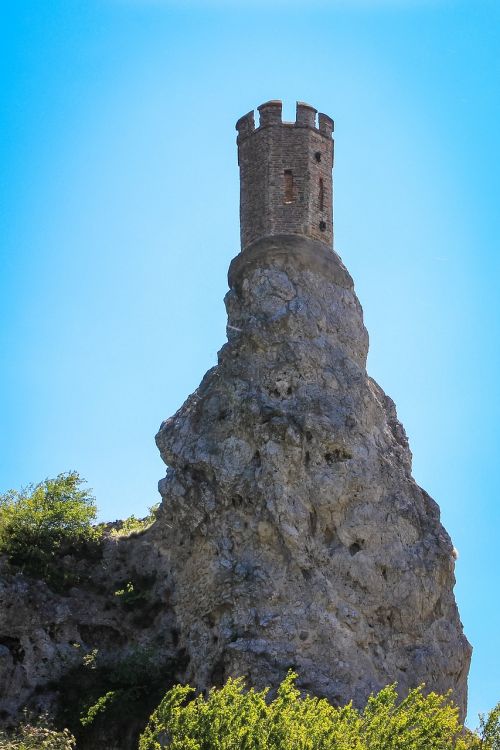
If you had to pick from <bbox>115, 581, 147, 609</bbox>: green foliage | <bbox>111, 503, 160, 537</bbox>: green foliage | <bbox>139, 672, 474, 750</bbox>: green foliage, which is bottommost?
<bbox>139, 672, 474, 750</bbox>: green foliage

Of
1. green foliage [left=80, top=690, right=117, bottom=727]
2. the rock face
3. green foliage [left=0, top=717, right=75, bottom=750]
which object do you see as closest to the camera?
green foliage [left=0, top=717, right=75, bottom=750]

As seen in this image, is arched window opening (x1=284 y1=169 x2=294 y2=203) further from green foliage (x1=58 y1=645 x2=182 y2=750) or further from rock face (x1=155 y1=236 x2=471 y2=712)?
green foliage (x1=58 y1=645 x2=182 y2=750)

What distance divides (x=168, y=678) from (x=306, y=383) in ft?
31.2

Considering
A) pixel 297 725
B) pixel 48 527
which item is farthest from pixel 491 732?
pixel 48 527

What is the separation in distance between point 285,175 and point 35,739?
65.3 feet

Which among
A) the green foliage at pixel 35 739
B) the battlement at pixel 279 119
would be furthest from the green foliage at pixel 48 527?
the battlement at pixel 279 119

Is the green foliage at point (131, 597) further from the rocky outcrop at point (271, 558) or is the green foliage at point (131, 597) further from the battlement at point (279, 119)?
the battlement at point (279, 119)

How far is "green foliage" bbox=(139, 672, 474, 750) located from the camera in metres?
27.7

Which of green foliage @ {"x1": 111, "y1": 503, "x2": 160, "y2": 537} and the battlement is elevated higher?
the battlement

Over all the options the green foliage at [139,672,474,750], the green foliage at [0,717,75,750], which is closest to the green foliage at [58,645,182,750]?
the green foliage at [0,717,75,750]

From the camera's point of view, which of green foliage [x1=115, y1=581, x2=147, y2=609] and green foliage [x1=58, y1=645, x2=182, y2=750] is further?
green foliage [x1=115, y1=581, x2=147, y2=609]

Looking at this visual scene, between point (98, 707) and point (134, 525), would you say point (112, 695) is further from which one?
point (134, 525)

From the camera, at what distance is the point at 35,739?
1284 inches

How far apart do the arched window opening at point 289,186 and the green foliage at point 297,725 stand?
18482mm
